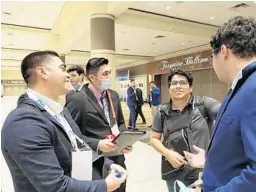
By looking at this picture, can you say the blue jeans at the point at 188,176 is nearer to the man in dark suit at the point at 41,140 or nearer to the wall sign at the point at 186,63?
the man in dark suit at the point at 41,140

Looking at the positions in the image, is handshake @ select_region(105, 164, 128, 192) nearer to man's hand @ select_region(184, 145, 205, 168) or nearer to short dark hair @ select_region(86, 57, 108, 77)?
man's hand @ select_region(184, 145, 205, 168)

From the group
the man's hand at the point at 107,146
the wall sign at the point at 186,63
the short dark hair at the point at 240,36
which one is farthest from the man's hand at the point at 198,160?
the wall sign at the point at 186,63

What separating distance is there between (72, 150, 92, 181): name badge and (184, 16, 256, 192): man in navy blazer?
1.77ft

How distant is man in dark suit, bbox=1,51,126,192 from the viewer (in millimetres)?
890

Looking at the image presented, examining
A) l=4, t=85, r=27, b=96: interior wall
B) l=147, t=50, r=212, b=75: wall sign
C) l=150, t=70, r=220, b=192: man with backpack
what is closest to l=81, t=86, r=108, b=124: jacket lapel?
l=150, t=70, r=220, b=192: man with backpack

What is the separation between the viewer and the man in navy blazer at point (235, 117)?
734 mm

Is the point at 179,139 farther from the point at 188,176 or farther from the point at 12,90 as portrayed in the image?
the point at 12,90

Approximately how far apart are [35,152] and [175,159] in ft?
3.43

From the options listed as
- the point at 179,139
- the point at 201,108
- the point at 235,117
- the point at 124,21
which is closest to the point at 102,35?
the point at 124,21

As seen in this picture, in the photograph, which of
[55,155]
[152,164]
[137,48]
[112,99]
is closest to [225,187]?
Answer: [55,155]

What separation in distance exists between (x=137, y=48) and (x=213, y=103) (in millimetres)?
11977

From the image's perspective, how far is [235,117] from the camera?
31.0 inches

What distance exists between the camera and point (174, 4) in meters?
6.42

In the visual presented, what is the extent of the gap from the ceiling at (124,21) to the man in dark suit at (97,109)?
436 cm
